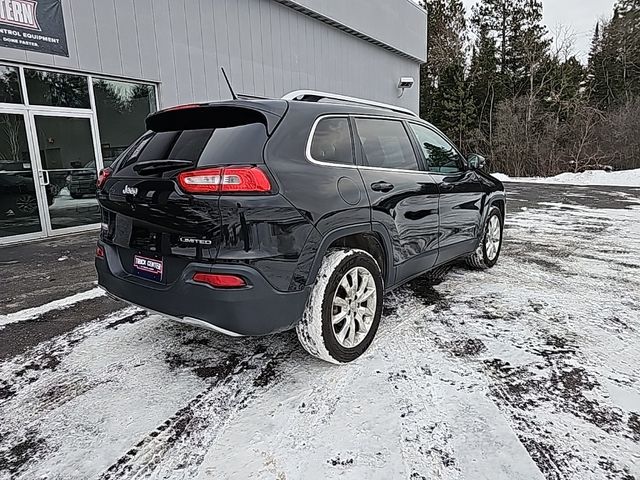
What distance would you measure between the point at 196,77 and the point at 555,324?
857cm

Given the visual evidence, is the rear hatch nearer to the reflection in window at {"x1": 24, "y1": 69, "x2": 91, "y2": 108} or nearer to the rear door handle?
the rear door handle

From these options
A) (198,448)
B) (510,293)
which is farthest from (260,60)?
(198,448)

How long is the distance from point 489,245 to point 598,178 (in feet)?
49.6

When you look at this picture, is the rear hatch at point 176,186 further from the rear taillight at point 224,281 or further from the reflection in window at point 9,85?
the reflection in window at point 9,85

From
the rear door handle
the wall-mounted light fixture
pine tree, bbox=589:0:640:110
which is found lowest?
the rear door handle

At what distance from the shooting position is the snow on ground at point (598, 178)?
15591mm

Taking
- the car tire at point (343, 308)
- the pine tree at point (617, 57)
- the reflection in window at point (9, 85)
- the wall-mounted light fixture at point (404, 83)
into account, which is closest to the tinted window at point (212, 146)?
the car tire at point (343, 308)

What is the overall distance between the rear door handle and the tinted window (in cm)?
88

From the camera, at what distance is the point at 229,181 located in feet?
7.37

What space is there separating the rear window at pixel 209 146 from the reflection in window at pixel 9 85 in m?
5.69

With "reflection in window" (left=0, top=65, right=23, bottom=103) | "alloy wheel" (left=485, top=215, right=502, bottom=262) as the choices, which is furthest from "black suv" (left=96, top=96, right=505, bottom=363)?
"reflection in window" (left=0, top=65, right=23, bottom=103)

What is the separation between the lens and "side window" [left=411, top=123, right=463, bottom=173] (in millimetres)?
3751

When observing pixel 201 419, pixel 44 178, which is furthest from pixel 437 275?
pixel 44 178

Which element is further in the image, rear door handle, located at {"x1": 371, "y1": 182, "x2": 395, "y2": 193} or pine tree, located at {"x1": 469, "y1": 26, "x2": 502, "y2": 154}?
pine tree, located at {"x1": 469, "y1": 26, "x2": 502, "y2": 154}
